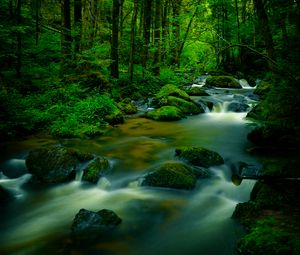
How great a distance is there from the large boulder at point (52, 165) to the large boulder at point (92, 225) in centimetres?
211

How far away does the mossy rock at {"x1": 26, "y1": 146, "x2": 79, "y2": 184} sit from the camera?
7500 mm

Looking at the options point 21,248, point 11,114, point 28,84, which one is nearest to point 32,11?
point 28,84

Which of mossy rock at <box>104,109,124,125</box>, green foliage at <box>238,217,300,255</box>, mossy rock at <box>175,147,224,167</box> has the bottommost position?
green foliage at <box>238,217,300,255</box>

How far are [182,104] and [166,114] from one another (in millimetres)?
1702

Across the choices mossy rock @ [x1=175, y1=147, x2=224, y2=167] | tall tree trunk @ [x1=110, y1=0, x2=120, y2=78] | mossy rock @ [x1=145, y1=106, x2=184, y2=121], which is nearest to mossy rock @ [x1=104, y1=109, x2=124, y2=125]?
mossy rock @ [x1=145, y1=106, x2=184, y2=121]

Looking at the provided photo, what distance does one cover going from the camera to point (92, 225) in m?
5.37

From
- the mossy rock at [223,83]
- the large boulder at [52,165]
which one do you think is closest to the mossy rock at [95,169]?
the large boulder at [52,165]

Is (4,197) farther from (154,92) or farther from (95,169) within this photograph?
(154,92)

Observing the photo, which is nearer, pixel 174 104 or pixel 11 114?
pixel 11 114

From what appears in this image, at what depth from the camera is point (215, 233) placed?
18.0ft

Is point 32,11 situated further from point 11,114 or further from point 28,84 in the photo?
point 11,114

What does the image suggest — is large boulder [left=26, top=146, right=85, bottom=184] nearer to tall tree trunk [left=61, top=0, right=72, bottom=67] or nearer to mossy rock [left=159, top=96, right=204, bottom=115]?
mossy rock [left=159, top=96, right=204, bottom=115]

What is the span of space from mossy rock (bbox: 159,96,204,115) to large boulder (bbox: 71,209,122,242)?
903 cm

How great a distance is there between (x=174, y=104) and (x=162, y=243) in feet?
31.7
